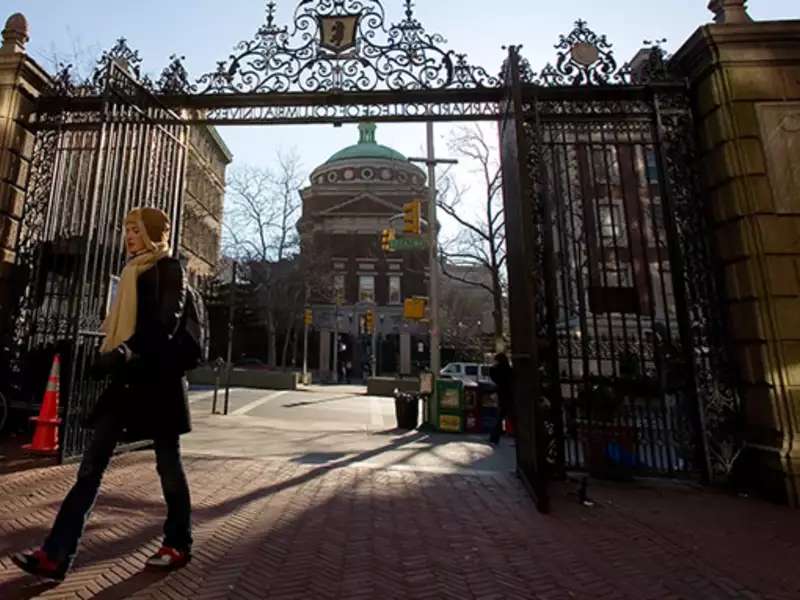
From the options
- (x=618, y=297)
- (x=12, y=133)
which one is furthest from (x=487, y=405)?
(x=12, y=133)

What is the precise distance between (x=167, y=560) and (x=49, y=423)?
4.41 meters

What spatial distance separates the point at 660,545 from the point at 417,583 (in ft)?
6.75

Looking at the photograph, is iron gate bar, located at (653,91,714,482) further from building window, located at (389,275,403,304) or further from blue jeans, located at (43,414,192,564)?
building window, located at (389,275,403,304)

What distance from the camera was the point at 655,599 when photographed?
271 cm

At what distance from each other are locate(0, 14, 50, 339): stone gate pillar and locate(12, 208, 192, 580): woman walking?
530cm

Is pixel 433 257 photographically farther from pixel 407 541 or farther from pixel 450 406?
pixel 407 541

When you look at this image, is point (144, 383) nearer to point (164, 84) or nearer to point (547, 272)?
point (547, 272)

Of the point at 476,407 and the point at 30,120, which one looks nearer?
the point at 30,120

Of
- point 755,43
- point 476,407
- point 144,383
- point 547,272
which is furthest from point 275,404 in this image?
point 755,43

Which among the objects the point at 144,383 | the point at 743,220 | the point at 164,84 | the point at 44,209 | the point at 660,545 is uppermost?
the point at 164,84

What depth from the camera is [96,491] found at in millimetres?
2691

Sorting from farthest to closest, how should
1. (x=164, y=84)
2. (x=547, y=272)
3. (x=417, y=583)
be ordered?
1. (x=164, y=84)
2. (x=547, y=272)
3. (x=417, y=583)

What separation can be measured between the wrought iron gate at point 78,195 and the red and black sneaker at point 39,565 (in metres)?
3.92

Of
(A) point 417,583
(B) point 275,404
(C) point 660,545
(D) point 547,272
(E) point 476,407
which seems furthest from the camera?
(B) point 275,404
